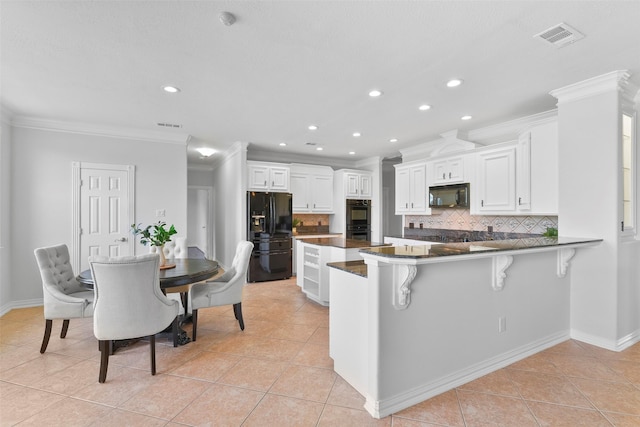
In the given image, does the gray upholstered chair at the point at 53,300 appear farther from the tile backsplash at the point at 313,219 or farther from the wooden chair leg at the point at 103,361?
the tile backsplash at the point at 313,219

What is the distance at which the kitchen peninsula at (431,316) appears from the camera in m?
1.98

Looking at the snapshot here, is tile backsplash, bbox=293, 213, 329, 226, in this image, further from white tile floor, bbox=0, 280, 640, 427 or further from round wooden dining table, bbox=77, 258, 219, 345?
white tile floor, bbox=0, 280, 640, 427

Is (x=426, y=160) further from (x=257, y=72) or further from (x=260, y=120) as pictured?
(x=257, y=72)

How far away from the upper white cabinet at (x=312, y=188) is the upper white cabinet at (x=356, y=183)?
0.31m

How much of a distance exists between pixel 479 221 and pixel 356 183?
2794 mm

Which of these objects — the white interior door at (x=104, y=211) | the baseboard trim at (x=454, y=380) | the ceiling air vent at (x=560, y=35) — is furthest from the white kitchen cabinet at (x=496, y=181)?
the white interior door at (x=104, y=211)

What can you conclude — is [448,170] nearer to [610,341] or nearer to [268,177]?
[610,341]

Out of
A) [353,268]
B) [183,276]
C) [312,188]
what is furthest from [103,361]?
[312,188]

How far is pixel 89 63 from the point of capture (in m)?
2.63

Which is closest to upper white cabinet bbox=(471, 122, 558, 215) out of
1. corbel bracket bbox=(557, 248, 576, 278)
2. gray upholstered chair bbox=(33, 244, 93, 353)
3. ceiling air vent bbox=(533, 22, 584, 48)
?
corbel bracket bbox=(557, 248, 576, 278)

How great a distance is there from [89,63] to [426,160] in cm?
469

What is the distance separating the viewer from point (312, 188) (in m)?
6.71

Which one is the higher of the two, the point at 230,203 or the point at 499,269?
the point at 230,203

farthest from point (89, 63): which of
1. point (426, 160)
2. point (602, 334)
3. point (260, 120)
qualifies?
point (602, 334)
